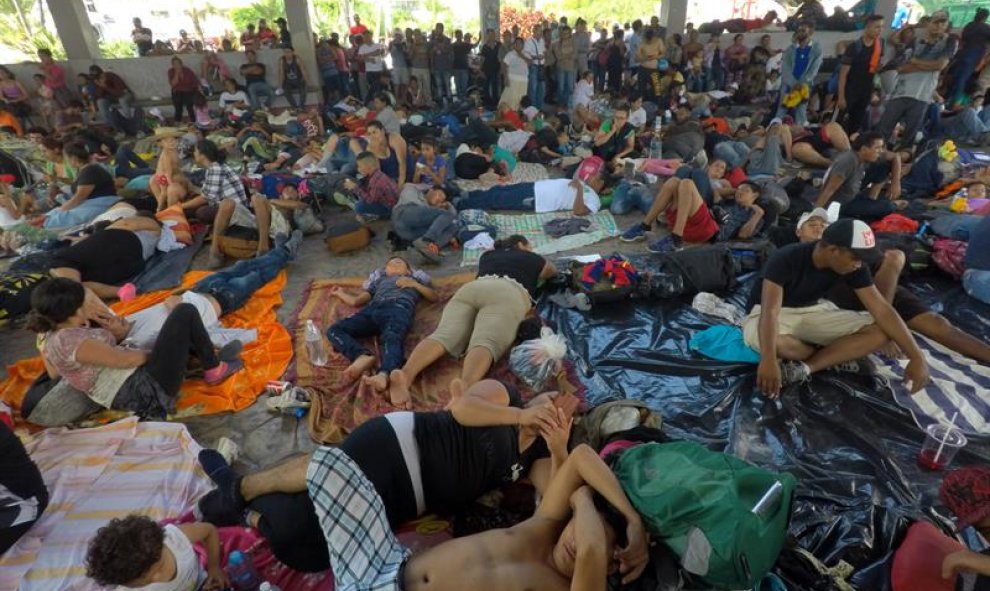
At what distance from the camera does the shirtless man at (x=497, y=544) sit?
1837 mm

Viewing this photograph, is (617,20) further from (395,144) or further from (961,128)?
(395,144)

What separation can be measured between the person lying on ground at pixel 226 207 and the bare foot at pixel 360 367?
2459 mm

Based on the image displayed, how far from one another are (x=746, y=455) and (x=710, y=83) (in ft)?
40.2

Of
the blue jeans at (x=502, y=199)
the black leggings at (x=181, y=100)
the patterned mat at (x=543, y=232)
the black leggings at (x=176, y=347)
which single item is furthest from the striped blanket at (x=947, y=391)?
the black leggings at (x=181, y=100)

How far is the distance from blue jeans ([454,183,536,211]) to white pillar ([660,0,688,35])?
957 cm

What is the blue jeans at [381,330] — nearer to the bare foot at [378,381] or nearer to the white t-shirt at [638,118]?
the bare foot at [378,381]

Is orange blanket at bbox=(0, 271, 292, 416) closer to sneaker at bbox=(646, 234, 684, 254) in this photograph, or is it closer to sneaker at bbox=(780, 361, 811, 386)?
sneaker at bbox=(780, 361, 811, 386)

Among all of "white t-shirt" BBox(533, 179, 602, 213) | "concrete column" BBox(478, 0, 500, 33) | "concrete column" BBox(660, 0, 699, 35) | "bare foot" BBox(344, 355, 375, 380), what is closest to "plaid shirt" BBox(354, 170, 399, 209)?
"white t-shirt" BBox(533, 179, 602, 213)

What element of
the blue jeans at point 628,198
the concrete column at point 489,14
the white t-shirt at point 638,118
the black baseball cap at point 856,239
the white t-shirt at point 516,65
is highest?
the concrete column at point 489,14

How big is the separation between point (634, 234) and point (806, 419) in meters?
2.95

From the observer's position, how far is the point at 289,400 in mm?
3336

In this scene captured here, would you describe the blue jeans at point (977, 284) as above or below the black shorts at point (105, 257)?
below

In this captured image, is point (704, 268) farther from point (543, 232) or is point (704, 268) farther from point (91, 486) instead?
point (91, 486)

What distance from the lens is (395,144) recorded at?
6.48m
